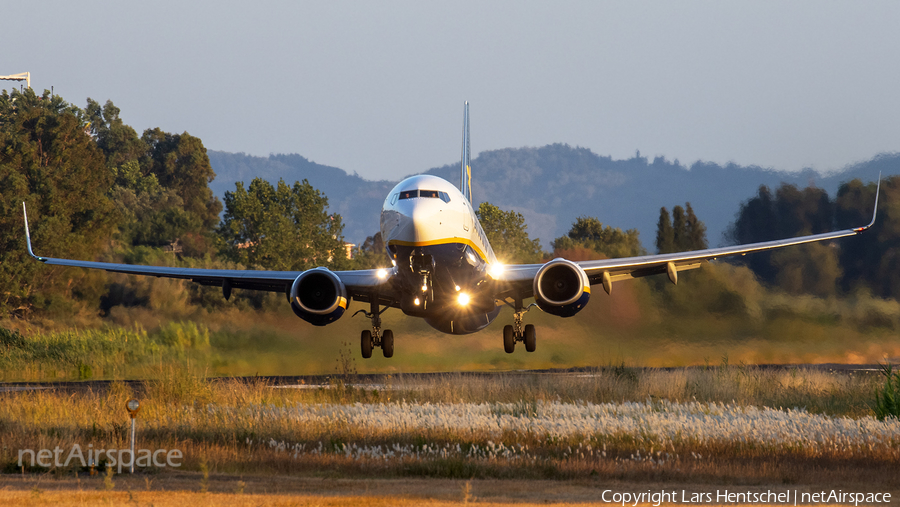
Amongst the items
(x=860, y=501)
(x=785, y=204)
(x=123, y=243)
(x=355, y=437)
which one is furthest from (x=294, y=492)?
(x=123, y=243)

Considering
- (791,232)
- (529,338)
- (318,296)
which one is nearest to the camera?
(318,296)

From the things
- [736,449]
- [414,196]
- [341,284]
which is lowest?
[736,449]

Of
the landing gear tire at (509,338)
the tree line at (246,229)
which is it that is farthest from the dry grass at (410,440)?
the tree line at (246,229)

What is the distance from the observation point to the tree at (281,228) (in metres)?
74.4

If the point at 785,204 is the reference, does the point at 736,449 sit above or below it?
below

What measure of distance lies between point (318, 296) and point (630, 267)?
10.5 m

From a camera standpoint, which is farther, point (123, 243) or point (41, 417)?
point (123, 243)

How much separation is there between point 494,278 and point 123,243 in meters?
62.9

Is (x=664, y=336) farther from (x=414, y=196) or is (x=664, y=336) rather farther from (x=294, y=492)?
(x=294, y=492)

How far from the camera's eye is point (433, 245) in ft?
76.6

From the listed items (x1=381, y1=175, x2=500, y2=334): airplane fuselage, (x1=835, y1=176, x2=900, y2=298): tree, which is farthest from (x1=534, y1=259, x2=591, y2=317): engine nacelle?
(x1=835, y1=176, x2=900, y2=298): tree

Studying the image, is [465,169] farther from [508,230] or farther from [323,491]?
[508,230]

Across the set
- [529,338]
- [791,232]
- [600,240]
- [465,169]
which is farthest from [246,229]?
[529,338]

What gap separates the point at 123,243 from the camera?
8150 centimetres
